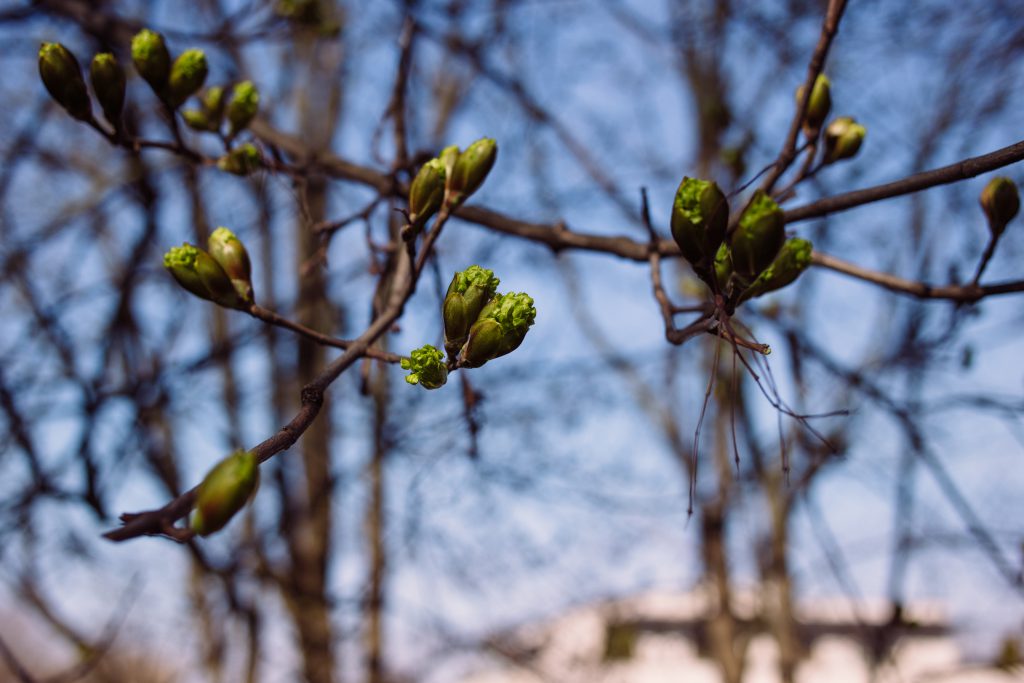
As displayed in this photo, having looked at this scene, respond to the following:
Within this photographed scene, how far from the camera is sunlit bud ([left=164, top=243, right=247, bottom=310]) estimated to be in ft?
3.74

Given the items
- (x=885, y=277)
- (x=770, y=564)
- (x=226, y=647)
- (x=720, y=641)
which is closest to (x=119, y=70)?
(x=885, y=277)

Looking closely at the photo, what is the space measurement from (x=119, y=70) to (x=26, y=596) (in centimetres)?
199

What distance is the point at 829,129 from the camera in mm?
1538

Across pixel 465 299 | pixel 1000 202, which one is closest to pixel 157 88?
pixel 465 299

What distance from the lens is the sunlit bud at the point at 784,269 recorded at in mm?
1088

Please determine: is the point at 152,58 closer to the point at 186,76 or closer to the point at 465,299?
the point at 186,76

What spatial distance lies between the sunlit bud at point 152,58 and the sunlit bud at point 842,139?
116cm


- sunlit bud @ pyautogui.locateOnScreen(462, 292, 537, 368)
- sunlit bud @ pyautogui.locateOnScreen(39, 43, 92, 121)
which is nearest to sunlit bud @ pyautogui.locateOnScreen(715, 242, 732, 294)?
sunlit bud @ pyautogui.locateOnScreen(462, 292, 537, 368)

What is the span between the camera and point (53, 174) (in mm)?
4688

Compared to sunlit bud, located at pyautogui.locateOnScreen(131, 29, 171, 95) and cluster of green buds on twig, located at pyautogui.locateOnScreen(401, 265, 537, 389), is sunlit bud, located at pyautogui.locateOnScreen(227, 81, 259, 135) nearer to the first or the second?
sunlit bud, located at pyautogui.locateOnScreen(131, 29, 171, 95)

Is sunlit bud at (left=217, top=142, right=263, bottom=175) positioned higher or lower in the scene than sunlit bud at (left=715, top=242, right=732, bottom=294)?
higher

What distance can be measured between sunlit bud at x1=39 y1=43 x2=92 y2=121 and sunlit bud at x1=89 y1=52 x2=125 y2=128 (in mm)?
22

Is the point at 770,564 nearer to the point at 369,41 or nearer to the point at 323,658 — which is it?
the point at 323,658

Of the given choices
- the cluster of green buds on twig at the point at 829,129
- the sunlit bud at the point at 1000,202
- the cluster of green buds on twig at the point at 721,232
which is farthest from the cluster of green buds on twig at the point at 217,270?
the sunlit bud at the point at 1000,202
